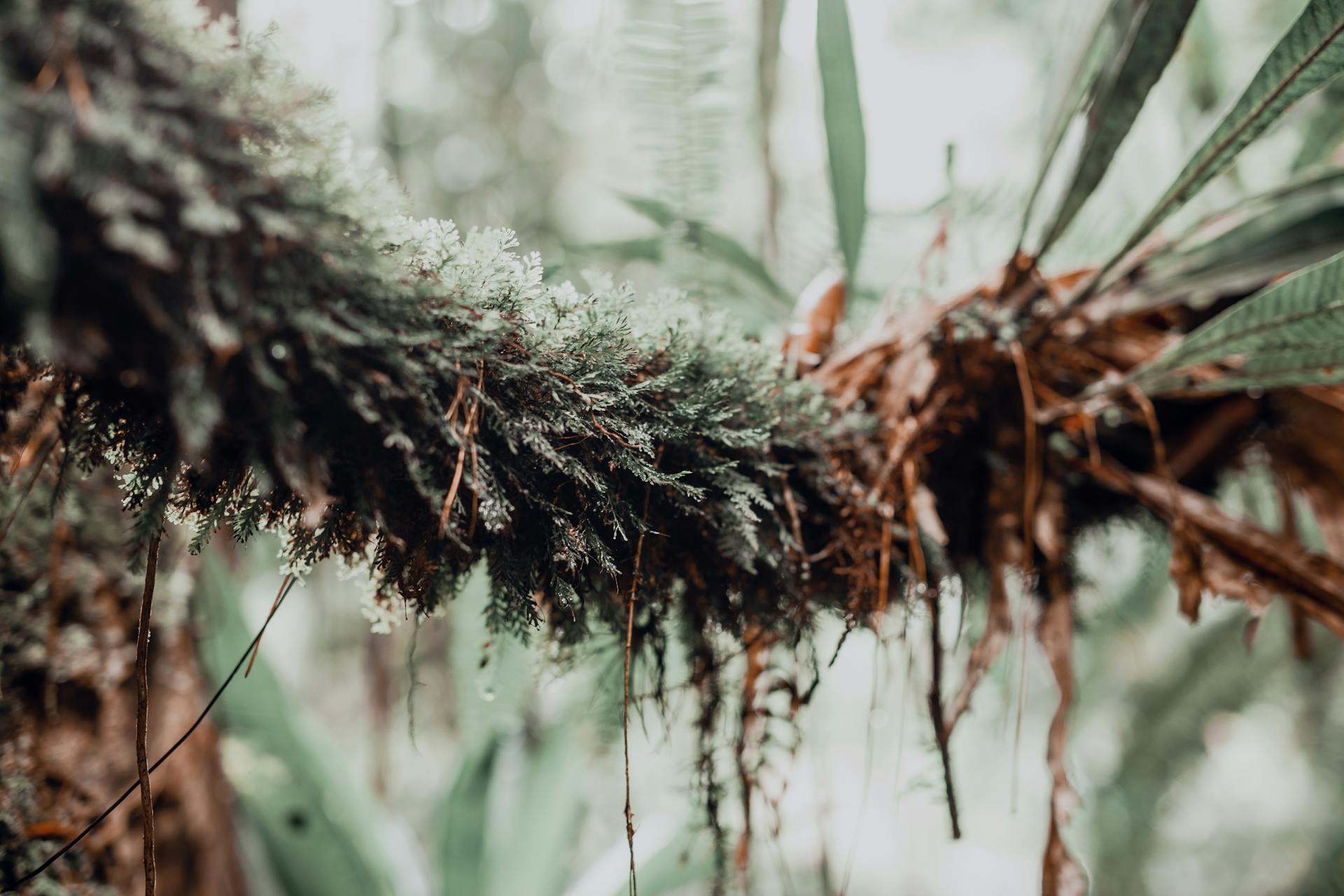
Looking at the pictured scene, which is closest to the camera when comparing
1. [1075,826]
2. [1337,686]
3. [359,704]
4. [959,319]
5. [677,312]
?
[677,312]

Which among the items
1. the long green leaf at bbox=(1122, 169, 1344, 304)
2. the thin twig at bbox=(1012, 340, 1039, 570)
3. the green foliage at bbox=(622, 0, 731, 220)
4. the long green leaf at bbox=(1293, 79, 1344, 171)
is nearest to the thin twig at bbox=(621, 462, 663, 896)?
the thin twig at bbox=(1012, 340, 1039, 570)

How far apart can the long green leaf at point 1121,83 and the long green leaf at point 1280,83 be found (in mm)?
69

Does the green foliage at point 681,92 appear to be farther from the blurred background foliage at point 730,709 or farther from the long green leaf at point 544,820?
the long green leaf at point 544,820

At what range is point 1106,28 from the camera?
767 mm

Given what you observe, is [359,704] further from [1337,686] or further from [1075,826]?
[1337,686]

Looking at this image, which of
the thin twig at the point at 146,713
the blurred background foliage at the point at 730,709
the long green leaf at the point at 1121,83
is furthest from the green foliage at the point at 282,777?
the long green leaf at the point at 1121,83

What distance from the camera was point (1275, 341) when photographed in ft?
2.05

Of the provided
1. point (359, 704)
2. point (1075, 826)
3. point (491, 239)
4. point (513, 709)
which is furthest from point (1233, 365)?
point (359, 704)

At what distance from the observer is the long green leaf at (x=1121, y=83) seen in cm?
62

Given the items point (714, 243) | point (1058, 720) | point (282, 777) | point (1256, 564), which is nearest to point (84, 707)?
point (282, 777)

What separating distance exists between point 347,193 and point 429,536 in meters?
0.19

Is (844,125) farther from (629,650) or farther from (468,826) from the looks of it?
(468,826)

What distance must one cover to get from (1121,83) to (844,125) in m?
0.25

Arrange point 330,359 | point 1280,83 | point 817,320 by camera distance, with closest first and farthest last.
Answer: point 330,359, point 1280,83, point 817,320
